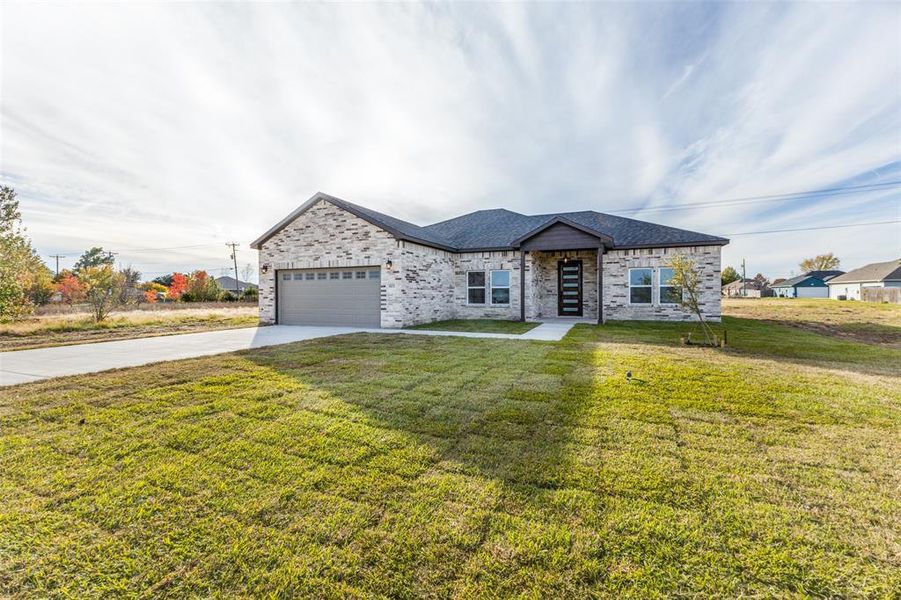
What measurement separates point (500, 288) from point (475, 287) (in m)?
1.10

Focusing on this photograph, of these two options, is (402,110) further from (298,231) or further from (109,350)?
(109,350)

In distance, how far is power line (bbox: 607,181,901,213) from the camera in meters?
23.2

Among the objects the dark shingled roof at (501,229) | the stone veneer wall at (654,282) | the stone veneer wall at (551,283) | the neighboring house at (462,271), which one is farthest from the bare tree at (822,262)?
the stone veneer wall at (551,283)

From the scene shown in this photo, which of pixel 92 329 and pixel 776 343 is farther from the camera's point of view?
pixel 92 329

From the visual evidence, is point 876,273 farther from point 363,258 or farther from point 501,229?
point 363,258

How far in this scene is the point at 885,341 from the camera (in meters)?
9.61

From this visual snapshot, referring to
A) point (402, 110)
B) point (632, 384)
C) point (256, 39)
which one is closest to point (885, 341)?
point (632, 384)

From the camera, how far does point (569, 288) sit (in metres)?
16.0

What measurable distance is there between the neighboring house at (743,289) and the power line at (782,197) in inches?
1628

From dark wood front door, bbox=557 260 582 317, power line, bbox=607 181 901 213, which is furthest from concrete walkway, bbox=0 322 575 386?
power line, bbox=607 181 901 213

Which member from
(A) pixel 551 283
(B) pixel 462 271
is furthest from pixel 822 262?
(B) pixel 462 271

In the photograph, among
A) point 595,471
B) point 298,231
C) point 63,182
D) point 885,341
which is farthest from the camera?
point 63,182

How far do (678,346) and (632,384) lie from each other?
4.28 meters

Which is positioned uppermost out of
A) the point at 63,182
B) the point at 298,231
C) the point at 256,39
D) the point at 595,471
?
the point at 256,39
